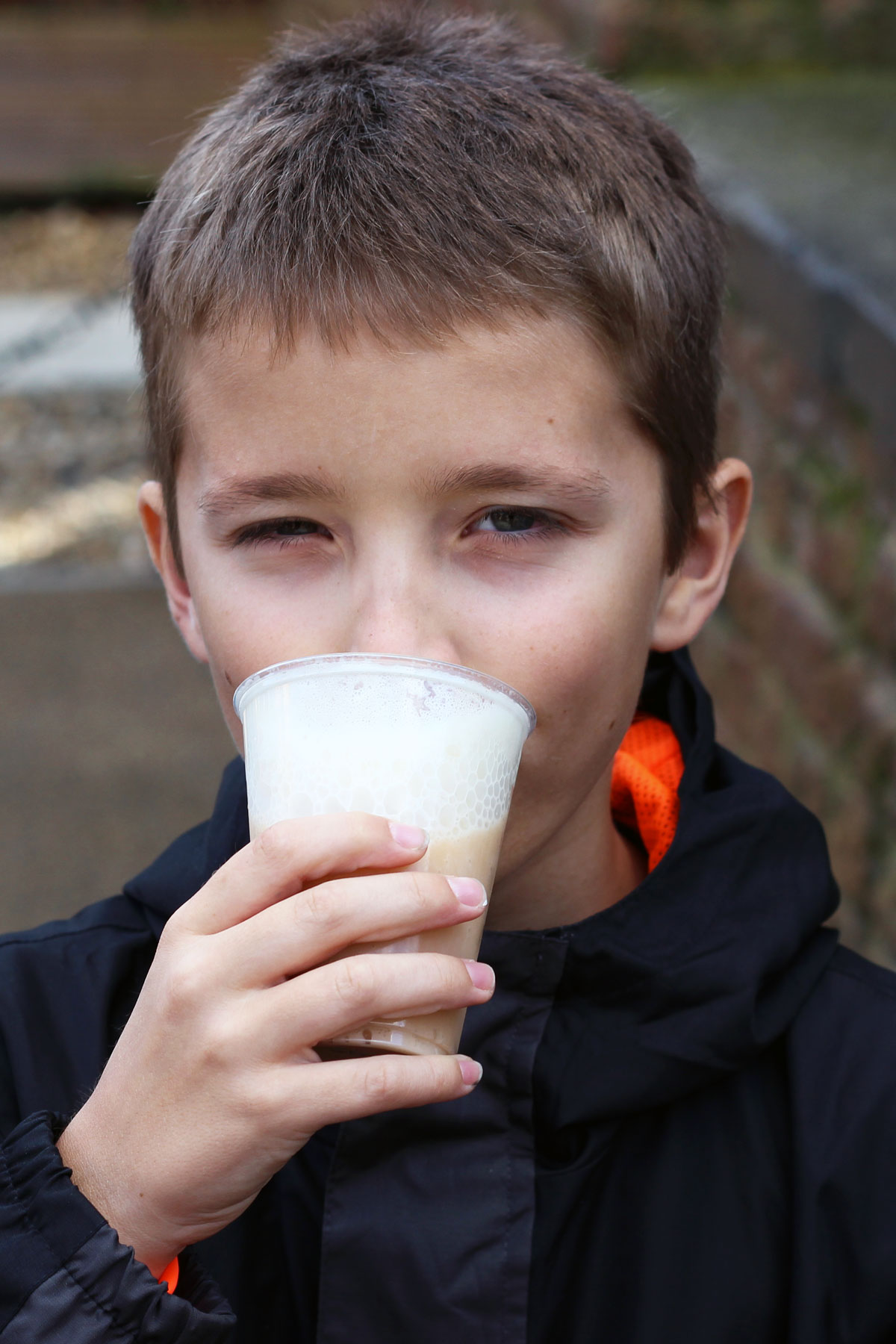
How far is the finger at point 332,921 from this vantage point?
115 cm

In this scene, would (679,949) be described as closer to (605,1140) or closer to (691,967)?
(691,967)

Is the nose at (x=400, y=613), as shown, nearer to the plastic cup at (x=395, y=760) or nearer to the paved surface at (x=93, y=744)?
the plastic cup at (x=395, y=760)

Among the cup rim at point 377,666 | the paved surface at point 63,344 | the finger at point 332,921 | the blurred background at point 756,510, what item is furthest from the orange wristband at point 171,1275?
the paved surface at point 63,344

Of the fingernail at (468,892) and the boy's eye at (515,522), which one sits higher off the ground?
the boy's eye at (515,522)

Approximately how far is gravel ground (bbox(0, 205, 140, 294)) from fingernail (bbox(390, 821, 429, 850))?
7308 mm

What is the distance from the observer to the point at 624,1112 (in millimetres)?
1595

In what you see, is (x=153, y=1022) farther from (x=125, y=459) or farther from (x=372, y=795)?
(x=125, y=459)

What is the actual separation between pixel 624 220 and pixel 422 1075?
1.04 metres

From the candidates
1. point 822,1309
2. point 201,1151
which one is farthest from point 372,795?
point 822,1309

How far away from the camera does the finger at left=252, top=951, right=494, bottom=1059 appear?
1.15 m

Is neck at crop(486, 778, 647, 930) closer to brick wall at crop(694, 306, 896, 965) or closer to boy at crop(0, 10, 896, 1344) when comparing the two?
boy at crop(0, 10, 896, 1344)

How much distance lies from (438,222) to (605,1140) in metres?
1.06

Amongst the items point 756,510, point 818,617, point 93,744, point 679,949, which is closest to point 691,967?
point 679,949

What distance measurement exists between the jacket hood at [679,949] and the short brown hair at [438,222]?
0.37 meters
